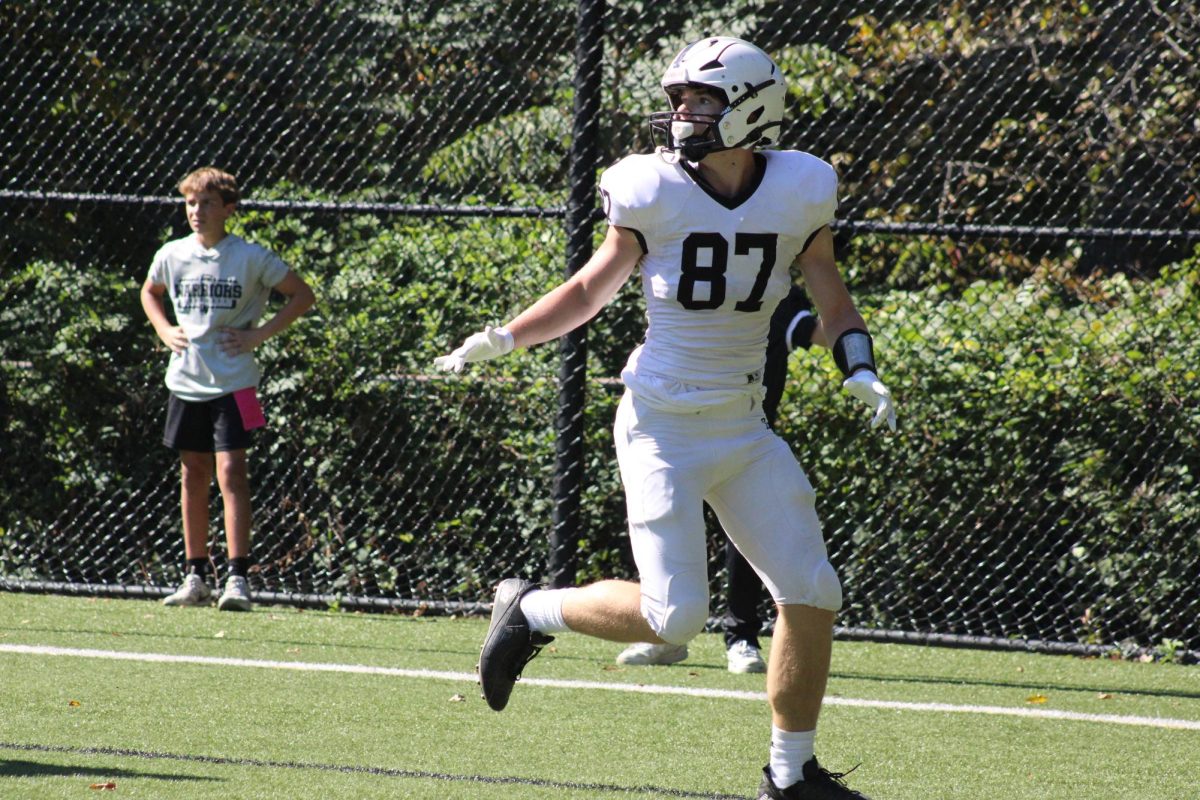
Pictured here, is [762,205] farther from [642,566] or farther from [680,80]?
[642,566]

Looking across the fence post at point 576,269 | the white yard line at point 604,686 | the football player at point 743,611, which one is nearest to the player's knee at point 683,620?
the white yard line at point 604,686

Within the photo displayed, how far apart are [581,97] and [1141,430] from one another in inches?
106

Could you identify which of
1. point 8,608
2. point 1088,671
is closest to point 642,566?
point 1088,671

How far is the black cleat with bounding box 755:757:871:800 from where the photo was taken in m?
3.41

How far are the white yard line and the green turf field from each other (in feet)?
0.05

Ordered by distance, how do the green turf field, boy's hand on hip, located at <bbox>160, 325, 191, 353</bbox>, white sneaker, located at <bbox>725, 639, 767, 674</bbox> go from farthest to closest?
boy's hand on hip, located at <bbox>160, 325, 191, 353</bbox>
white sneaker, located at <bbox>725, 639, 767, 674</bbox>
the green turf field

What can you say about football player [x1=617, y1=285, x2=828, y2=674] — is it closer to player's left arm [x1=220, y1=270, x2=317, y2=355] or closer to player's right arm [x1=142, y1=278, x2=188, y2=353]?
player's left arm [x1=220, y1=270, x2=317, y2=355]

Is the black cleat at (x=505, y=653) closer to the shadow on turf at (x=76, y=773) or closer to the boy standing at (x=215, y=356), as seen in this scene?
the shadow on turf at (x=76, y=773)

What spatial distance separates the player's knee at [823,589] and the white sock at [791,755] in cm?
31

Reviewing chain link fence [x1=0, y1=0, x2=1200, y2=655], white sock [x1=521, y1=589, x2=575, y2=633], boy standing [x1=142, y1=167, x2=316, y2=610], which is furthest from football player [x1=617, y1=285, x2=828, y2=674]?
boy standing [x1=142, y1=167, x2=316, y2=610]

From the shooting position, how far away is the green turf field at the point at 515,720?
3689 millimetres

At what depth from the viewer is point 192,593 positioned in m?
6.52

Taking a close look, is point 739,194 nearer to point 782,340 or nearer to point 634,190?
point 634,190

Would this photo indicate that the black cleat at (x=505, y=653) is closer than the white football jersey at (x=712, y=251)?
No
